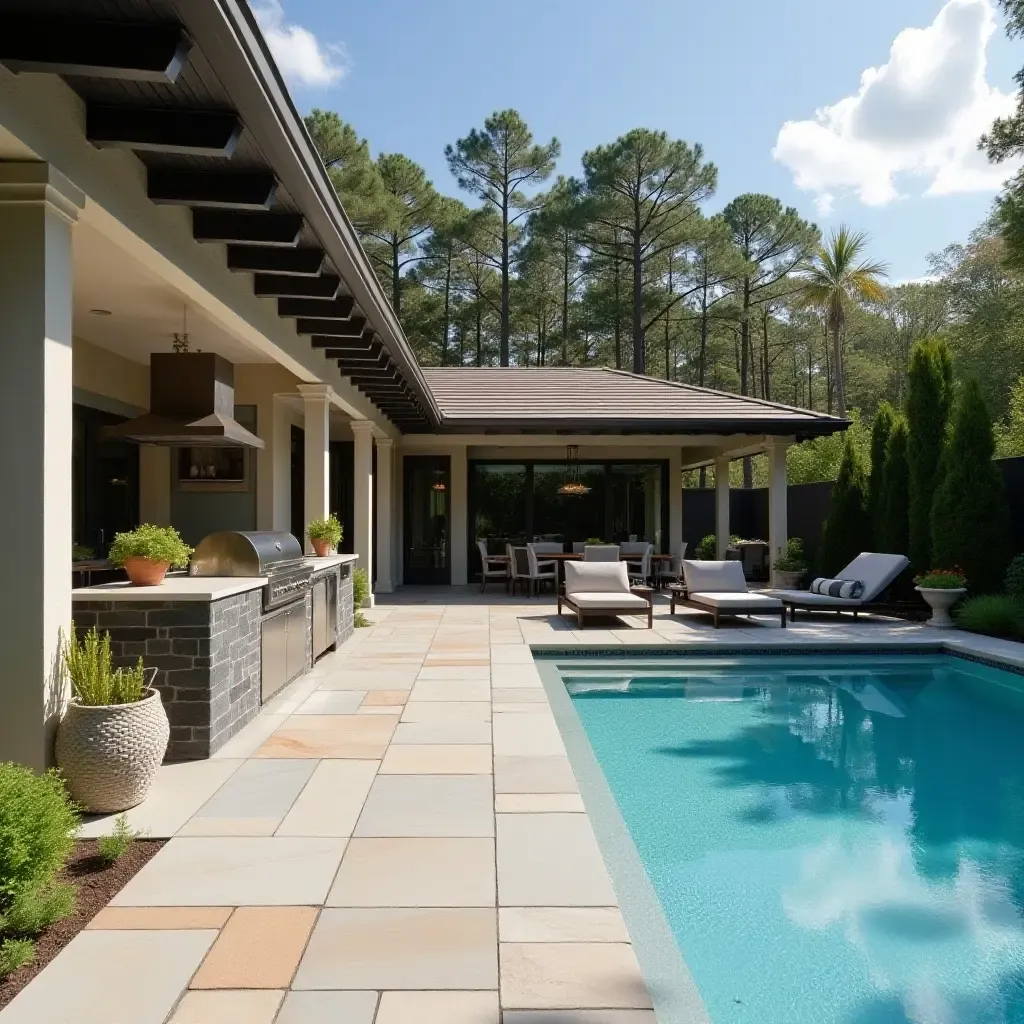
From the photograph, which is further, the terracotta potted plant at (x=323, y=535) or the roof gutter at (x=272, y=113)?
the terracotta potted plant at (x=323, y=535)

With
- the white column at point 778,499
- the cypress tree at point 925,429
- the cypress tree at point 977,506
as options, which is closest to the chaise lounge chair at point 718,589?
the cypress tree at point 925,429

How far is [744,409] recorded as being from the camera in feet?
45.8

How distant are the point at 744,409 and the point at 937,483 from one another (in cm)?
358

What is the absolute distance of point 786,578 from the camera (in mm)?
14172

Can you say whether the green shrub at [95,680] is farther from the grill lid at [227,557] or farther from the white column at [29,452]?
the grill lid at [227,557]

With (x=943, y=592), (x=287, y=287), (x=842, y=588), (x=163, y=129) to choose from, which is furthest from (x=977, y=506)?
(x=163, y=129)

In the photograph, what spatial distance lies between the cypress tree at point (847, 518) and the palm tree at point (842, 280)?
40.1 feet

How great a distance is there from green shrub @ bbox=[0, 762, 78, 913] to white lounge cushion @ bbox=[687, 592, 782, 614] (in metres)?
8.53

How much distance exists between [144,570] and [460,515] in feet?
37.9

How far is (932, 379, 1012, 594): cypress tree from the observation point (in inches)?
412

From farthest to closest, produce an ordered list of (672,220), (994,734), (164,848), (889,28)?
(672,220) → (889,28) → (994,734) → (164,848)

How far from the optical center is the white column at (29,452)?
3.44 m

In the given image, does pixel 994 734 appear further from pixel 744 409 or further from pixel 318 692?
pixel 744 409

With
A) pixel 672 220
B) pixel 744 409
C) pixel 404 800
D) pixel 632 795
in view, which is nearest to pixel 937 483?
pixel 744 409
